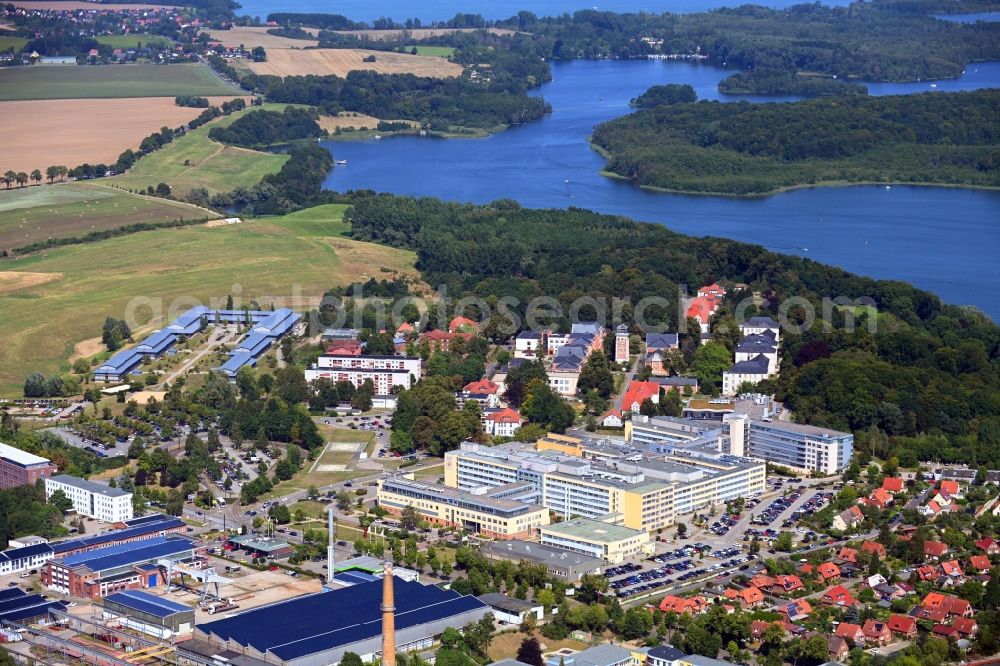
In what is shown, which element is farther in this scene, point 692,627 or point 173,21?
point 173,21

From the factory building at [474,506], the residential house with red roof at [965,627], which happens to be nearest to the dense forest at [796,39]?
the factory building at [474,506]

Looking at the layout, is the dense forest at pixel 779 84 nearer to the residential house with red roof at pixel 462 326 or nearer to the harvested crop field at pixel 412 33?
the harvested crop field at pixel 412 33

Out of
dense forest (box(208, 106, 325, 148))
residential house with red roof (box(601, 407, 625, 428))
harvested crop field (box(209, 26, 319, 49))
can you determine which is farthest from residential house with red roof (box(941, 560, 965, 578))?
harvested crop field (box(209, 26, 319, 49))

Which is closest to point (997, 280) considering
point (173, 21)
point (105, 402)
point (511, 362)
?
point (511, 362)

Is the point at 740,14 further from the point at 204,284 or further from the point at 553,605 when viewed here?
the point at 553,605

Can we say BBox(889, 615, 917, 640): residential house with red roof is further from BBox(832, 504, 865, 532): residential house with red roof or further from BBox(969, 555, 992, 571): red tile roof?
BBox(832, 504, 865, 532): residential house with red roof

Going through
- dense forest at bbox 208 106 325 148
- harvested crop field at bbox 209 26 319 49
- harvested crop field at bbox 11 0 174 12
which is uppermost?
harvested crop field at bbox 11 0 174 12
